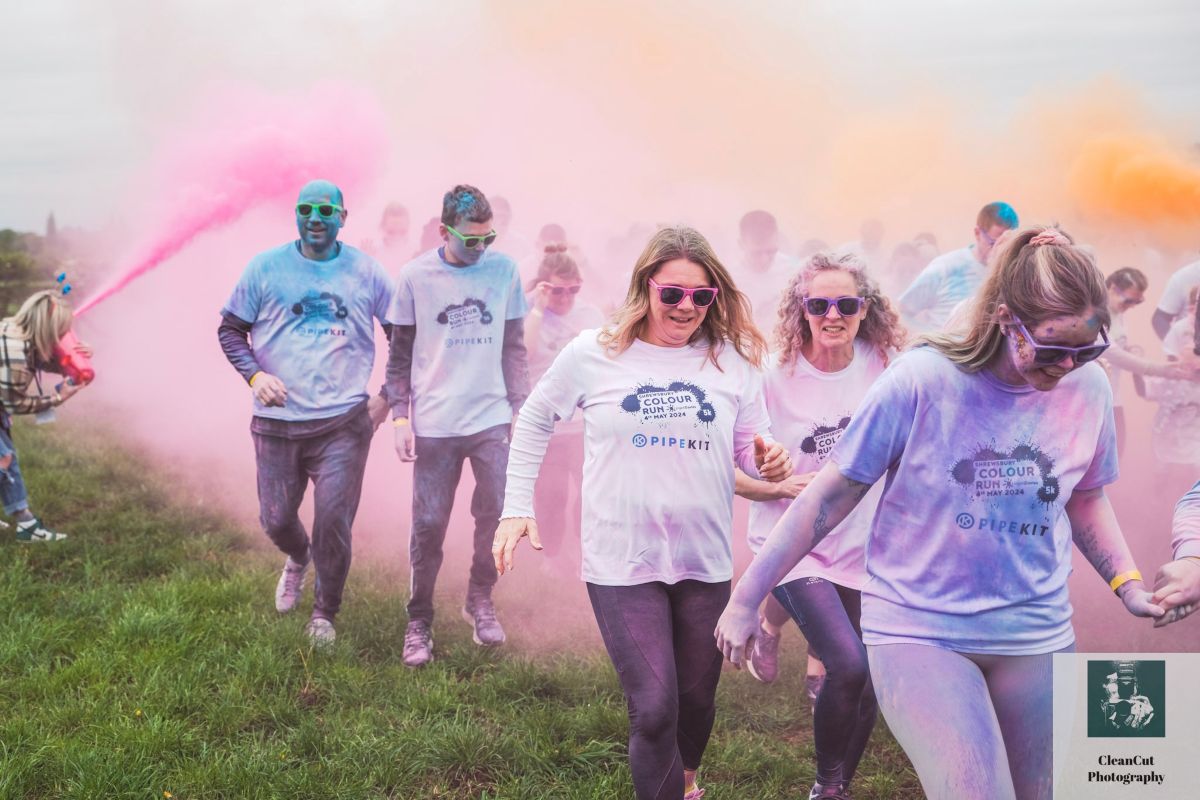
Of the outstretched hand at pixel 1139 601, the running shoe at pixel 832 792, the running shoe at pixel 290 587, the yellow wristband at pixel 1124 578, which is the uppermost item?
the yellow wristband at pixel 1124 578

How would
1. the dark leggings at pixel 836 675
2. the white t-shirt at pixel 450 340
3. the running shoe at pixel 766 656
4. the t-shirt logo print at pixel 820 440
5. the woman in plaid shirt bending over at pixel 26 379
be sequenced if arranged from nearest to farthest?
the dark leggings at pixel 836 675, the t-shirt logo print at pixel 820 440, the running shoe at pixel 766 656, the white t-shirt at pixel 450 340, the woman in plaid shirt bending over at pixel 26 379

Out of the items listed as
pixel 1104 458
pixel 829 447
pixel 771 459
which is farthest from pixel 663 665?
pixel 1104 458

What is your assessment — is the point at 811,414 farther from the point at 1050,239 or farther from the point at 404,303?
the point at 404,303

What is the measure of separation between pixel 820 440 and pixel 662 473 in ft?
3.28

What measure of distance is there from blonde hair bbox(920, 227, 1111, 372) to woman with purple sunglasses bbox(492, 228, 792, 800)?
2.56 ft

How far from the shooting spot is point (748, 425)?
3600 mm

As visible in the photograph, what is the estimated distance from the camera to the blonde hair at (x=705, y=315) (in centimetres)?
355

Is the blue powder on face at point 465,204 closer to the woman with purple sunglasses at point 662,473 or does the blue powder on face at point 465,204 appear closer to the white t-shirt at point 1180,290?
the woman with purple sunglasses at point 662,473

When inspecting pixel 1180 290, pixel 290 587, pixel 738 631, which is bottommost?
pixel 290 587

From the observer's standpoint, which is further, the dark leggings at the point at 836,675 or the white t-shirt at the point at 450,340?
the white t-shirt at the point at 450,340

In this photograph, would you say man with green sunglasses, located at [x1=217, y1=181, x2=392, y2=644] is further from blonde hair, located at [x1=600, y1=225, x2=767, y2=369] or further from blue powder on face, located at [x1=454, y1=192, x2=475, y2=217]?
blonde hair, located at [x1=600, y1=225, x2=767, y2=369]

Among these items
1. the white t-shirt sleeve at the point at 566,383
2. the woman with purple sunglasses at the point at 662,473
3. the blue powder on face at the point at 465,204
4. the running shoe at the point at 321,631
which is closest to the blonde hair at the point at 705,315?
the woman with purple sunglasses at the point at 662,473

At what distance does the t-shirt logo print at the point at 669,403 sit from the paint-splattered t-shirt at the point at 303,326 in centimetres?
249

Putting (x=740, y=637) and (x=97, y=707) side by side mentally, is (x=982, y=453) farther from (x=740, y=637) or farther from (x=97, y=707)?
(x=97, y=707)
